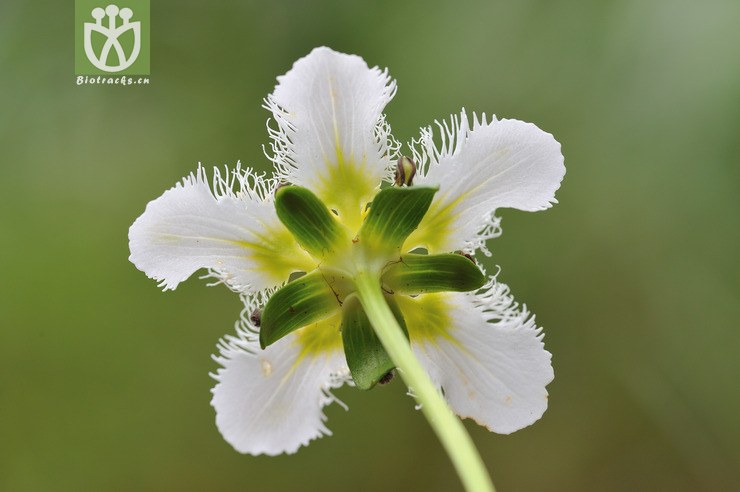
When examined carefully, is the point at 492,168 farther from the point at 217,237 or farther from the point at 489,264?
the point at 489,264

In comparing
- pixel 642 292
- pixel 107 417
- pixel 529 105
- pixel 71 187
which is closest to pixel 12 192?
pixel 71 187

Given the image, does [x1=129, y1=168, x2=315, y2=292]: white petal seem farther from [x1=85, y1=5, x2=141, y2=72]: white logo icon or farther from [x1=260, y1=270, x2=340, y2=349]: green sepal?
[x1=85, y1=5, x2=141, y2=72]: white logo icon

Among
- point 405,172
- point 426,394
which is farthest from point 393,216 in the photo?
point 426,394

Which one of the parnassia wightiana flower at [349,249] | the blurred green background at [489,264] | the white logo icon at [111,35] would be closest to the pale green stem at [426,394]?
the parnassia wightiana flower at [349,249]

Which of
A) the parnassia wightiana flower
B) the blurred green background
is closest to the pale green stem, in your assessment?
the parnassia wightiana flower

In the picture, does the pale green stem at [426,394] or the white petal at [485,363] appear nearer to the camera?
the pale green stem at [426,394]

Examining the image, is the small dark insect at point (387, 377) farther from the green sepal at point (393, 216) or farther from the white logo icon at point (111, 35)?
the white logo icon at point (111, 35)

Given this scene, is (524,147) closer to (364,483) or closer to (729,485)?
(364,483)
